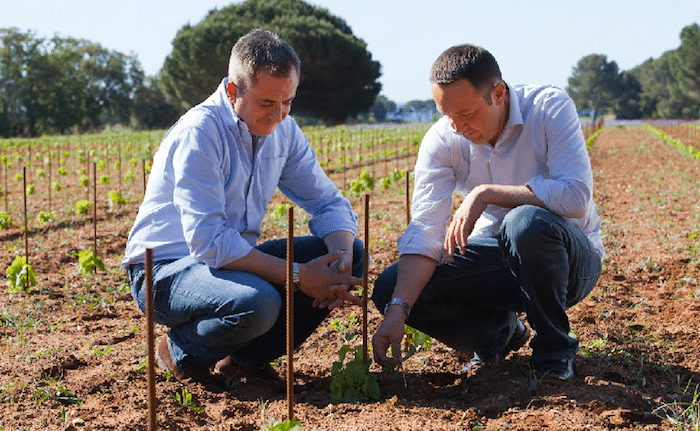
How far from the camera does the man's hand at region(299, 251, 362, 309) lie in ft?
6.84

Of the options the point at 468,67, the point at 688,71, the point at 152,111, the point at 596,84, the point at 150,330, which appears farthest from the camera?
the point at 596,84

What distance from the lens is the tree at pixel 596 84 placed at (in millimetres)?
77500

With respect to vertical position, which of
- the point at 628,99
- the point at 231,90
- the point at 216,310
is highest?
the point at 628,99

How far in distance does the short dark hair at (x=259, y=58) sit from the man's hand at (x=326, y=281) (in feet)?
2.05

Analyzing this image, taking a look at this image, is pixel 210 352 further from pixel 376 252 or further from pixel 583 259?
pixel 376 252

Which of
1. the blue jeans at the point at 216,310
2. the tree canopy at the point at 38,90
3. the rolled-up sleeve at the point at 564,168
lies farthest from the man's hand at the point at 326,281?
the tree canopy at the point at 38,90

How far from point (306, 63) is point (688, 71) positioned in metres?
35.5

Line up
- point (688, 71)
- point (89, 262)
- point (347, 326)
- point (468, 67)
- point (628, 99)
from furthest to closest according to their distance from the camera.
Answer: point (628, 99)
point (688, 71)
point (89, 262)
point (347, 326)
point (468, 67)

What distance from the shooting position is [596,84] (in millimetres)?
79938

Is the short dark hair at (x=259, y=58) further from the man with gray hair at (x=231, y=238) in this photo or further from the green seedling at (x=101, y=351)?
the green seedling at (x=101, y=351)

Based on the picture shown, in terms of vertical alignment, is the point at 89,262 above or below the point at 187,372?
above

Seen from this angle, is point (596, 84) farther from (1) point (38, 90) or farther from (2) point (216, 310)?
(2) point (216, 310)

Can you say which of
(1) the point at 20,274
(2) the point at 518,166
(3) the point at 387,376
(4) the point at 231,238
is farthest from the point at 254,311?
(1) the point at 20,274

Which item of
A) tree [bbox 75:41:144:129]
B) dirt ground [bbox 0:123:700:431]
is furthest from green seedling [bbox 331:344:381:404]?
tree [bbox 75:41:144:129]
